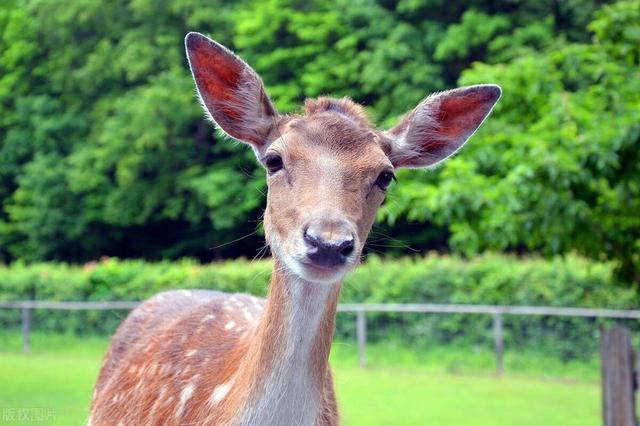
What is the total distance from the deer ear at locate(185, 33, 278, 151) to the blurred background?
21.1 inches

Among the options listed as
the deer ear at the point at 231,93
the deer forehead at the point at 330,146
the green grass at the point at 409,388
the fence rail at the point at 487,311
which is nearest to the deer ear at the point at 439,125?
the deer forehead at the point at 330,146

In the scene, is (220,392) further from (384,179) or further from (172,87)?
(172,87)

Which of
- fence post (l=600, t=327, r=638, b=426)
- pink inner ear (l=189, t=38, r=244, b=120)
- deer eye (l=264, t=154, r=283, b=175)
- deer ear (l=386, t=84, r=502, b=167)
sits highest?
pink inner ear (l=189, t=38, r=244, b=120)

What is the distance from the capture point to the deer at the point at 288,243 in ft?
12.9

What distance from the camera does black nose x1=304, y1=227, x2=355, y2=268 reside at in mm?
3590

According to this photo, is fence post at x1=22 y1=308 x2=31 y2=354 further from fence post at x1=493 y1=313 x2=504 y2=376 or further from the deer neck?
the deer neck

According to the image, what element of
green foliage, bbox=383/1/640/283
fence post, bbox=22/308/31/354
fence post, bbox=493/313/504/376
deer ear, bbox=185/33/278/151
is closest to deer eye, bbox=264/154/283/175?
deer ear, bbox=185/33/278/151

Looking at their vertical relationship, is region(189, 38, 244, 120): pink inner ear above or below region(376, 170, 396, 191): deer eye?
above

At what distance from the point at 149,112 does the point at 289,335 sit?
27.7 metres

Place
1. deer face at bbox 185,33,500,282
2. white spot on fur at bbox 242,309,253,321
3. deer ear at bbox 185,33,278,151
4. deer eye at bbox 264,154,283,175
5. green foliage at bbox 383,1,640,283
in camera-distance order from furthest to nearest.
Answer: green foliage at bbox 383,1,640,283, white spot on fur at bbox 242,309,253,321, deer ear at bbox 185,33,278,151, deer eye at bbox 264,154,283,175, deer face at bbox 185,33,500,282

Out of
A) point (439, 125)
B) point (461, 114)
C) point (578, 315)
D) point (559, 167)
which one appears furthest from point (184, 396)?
point (578, 315)

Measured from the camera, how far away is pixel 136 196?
113 feet

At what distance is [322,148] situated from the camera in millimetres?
4164

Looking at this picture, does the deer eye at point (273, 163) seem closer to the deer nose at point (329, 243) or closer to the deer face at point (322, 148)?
the deer face at point (322, 148)
